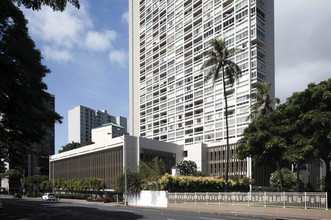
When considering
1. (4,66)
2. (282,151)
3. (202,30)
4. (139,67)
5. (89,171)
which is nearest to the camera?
(4,66)

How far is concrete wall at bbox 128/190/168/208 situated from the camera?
121 feet

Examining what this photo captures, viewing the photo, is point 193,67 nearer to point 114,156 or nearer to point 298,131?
point 114,156

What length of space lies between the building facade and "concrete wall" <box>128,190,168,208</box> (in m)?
29.2

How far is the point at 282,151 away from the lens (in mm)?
27125

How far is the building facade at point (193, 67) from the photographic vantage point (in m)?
68.2

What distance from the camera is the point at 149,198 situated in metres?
39.6

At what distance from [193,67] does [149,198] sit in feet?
157

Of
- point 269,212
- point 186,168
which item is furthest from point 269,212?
point 186,168

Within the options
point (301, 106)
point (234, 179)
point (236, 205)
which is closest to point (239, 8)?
point (234, 179)

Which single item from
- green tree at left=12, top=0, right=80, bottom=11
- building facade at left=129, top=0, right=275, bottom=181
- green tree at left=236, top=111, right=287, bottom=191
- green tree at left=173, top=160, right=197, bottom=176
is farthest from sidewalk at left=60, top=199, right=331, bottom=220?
building facade at left=129, top=0, right=275, bottom=181

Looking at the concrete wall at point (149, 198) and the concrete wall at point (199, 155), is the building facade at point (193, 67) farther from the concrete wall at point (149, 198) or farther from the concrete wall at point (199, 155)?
the concrete wall at point (149, 198)

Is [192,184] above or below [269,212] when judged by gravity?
below

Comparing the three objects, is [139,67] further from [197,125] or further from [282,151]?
[282,151]

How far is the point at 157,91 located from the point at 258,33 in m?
34.8
